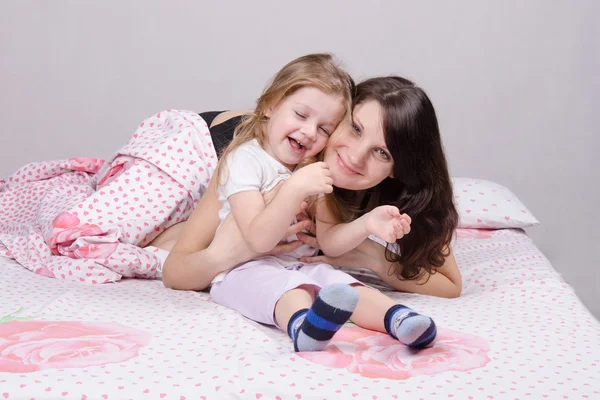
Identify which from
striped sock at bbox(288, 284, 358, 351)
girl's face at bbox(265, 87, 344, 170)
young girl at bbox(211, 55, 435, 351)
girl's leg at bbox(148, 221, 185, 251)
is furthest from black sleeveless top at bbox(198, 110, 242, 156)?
striped sock at bbox(288, 284, 358, 351)

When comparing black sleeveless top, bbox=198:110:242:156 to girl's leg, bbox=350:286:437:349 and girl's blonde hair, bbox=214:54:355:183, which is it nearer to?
girl's blonde hair, bbox=214:54:355:183

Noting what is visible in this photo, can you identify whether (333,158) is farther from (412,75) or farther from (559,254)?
(559,254)

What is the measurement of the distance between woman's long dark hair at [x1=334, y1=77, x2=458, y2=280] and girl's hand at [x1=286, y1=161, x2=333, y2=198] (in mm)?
233

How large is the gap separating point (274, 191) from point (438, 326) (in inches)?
19.4

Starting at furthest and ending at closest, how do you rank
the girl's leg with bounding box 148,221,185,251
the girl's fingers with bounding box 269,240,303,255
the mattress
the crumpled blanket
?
the girl's leg with bounding box 148,221,185,251, the crumpled blanket, the girl's fingers with bounding box 269,240,303,255, the mattress

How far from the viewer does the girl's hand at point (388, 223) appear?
61.1 inches

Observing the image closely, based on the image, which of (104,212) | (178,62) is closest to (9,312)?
(104,212)

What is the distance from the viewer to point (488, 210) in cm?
280

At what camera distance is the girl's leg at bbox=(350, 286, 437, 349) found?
1.48 metres

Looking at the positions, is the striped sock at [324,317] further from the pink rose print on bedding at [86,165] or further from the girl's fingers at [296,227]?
the pink rose print on bedding at [86,165]

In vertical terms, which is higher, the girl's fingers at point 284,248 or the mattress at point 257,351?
the girl's fingers at point 284,248

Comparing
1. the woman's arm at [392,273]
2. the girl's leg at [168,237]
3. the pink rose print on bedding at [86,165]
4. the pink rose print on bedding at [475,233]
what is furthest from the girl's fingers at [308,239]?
the pink rose print on bedding at [86,165]

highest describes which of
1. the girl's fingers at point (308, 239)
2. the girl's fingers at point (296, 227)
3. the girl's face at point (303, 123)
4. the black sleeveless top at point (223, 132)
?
the girl's face at point (303, 123)

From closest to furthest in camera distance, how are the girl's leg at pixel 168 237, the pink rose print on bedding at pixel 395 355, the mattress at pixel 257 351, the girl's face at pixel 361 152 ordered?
the mattress at pixel 257 351
the pink rose print on bedding at pixel 395 355
the girl's face at pixel 361 152
the girl's leg at pixel 168 237
